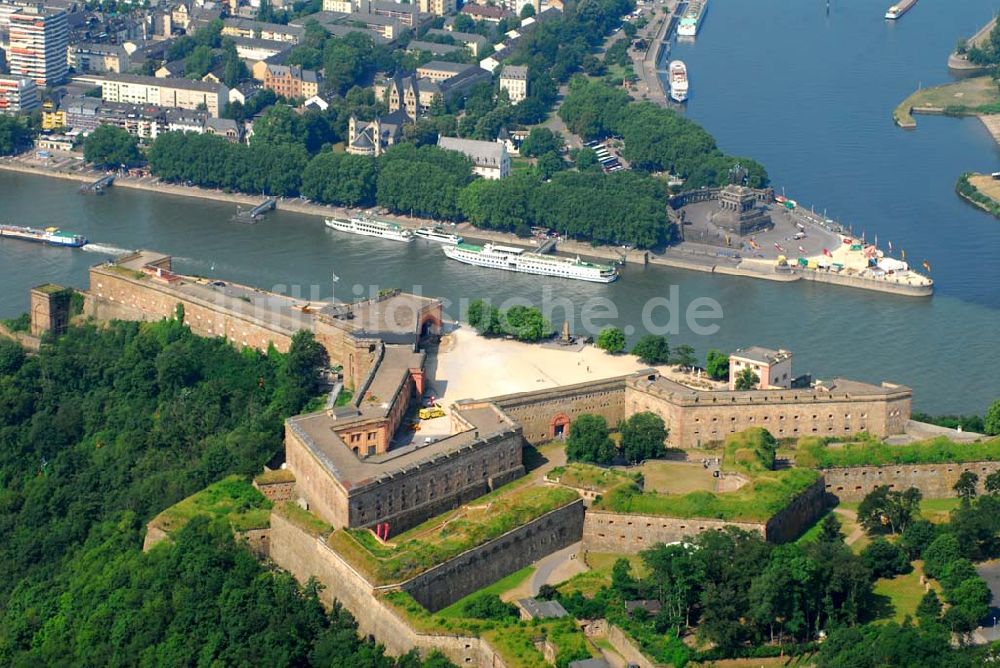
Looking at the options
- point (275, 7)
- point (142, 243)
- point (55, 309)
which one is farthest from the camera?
point (275, 7)

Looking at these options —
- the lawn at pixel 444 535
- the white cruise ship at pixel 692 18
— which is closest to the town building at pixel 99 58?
the white cruise ship at pixel 692 18

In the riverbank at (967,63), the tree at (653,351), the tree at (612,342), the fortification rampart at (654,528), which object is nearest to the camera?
the fortification rampart at (654,528)

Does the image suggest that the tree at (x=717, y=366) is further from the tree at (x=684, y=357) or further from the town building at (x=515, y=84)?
the town building at (x=515, y=84)

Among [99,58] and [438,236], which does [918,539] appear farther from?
[99,58]

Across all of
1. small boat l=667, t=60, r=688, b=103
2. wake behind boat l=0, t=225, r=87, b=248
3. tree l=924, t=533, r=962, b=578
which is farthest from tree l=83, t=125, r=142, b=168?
tree l=924, t=533, r=962, b=578

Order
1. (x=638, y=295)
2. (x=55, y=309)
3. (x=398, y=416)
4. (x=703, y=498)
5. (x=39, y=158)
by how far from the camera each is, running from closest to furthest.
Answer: (x=703, y=498), (x=398, y=416), (x=55, y=309), (x=638, y=295), (x=39, y=158)

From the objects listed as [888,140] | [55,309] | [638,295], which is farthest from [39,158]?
[888,140]

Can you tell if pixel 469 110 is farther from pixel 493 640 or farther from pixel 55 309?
pixel 493 640

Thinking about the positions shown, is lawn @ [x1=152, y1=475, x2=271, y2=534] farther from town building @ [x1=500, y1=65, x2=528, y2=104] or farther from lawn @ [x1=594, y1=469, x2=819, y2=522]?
town building @ [x1=500, y1=65, x2=528, y2=104]
